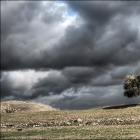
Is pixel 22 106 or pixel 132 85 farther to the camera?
pixel 132 85

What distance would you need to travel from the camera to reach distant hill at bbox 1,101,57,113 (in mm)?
76025

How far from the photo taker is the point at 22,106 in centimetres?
7925

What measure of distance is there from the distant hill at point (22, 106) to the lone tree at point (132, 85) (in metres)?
21.4

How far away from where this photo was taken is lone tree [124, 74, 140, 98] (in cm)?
8100

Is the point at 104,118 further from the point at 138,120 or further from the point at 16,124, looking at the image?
the point at 16,124

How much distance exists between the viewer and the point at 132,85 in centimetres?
8162

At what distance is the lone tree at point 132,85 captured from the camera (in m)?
81.0

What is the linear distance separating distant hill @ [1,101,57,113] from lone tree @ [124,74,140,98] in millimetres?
21376

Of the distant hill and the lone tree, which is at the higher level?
the lone tree

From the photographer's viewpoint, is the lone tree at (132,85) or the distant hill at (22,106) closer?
the distant hill at (22,106)

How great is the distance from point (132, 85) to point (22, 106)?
97.9 ft

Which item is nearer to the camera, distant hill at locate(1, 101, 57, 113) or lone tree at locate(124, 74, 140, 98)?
distant hill at locate(1, 101, 57, 113)

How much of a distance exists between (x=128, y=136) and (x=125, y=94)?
185ft

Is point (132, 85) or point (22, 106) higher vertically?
point (132, 85)
